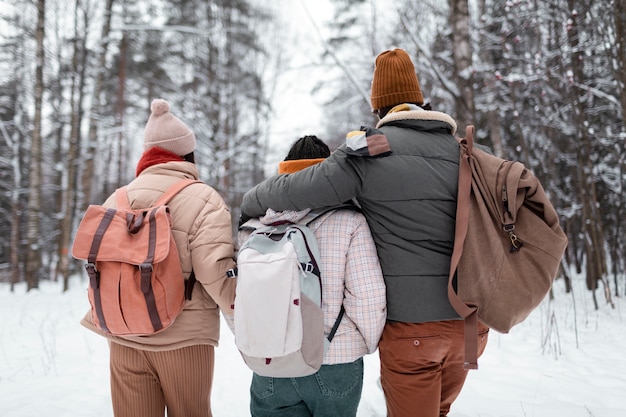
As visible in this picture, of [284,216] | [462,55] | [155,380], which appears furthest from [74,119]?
[284,216]

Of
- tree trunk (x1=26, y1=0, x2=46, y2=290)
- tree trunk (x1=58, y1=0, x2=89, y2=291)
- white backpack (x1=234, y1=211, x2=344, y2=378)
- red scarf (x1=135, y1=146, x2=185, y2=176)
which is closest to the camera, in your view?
white backpack (x1=234, y1=211, x2=344, y2=378)

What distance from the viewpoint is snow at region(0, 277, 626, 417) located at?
10.3 ft

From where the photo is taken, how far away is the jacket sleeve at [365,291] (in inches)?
66.7

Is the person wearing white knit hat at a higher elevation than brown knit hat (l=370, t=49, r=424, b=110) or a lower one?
lower

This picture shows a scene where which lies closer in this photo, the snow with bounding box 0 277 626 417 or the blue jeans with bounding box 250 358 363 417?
the blue jeans with bounding box 250 358 363 417

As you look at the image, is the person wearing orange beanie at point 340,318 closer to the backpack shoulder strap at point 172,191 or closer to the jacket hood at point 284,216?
the jacket hood at point 284,216

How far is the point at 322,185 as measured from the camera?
1.67 metres

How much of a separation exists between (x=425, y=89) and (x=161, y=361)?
8.81m

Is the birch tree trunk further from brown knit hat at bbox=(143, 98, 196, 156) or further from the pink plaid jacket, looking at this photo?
brown knit hat at bbox=(143, 98, 196, 156)

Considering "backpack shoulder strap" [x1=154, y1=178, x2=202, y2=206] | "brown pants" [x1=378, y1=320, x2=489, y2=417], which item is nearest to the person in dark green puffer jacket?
"brown pants" [x1=378, y1=320, x2=489, y2=417]

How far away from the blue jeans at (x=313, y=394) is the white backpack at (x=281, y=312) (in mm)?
135

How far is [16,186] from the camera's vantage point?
11.6 m

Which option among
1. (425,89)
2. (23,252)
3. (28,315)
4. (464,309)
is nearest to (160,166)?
(464,309)

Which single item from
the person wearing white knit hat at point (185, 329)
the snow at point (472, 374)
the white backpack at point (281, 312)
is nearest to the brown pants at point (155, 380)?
the person wearing white knit hat at point (185, 329)
